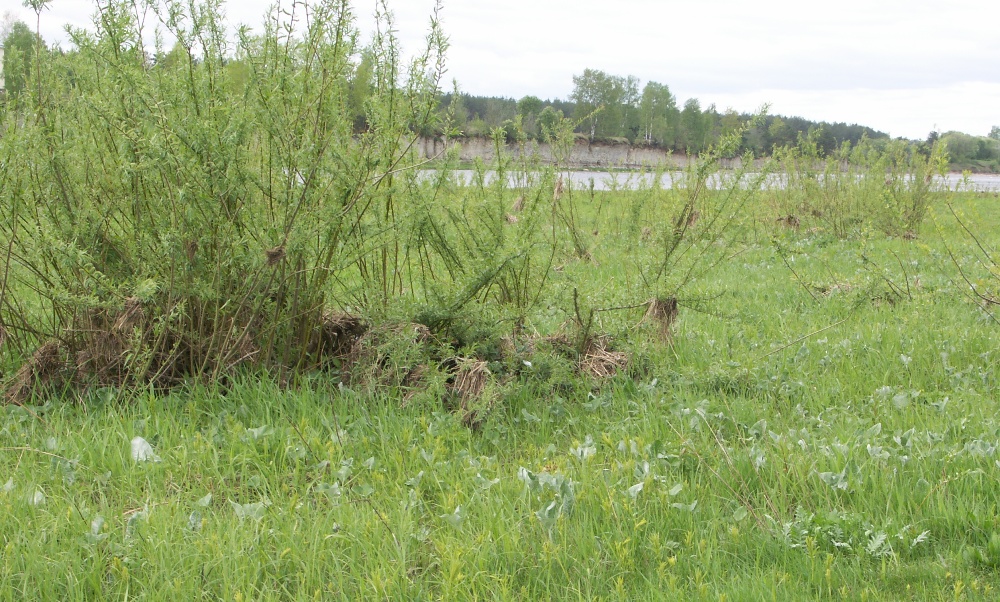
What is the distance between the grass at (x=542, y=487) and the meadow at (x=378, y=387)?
0.6 inches

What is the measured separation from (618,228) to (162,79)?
6880mm

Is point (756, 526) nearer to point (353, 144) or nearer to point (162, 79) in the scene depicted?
point (353, 144)

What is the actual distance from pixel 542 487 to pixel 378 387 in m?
1.43

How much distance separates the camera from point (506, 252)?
423 cm

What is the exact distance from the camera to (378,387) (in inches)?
161

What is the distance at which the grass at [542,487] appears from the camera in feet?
8.12

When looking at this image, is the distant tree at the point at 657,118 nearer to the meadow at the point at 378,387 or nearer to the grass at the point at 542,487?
the meadow at the point at 378,387

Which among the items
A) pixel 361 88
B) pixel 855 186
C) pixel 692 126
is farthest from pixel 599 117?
pixel 361 88

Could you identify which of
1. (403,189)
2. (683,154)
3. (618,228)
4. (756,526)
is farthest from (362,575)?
(683,154)

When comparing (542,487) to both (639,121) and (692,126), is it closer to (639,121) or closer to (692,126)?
(692,126)

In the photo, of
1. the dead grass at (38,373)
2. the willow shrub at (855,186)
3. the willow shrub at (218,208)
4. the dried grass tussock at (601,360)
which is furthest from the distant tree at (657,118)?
the dead grass at (38,373)

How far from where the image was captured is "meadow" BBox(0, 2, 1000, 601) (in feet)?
8.41

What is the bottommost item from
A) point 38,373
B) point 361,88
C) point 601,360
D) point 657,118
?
point 38,373

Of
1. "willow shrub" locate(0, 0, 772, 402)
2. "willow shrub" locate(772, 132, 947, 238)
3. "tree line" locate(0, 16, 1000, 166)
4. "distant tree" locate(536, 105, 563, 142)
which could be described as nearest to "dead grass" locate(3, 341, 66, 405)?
"willow shrub" locate(0, 0, 772, 402)
